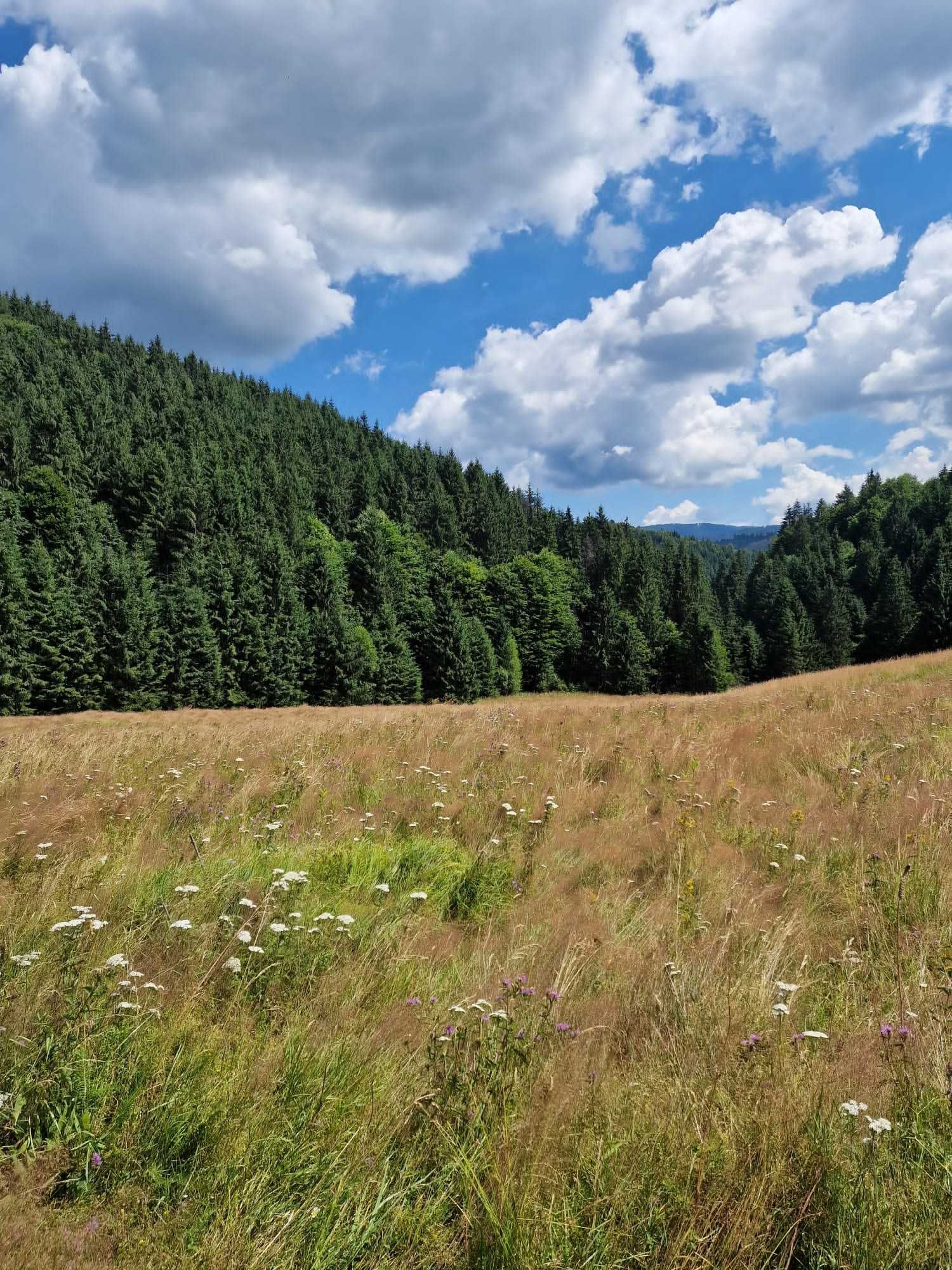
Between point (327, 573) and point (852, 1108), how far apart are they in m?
58.3

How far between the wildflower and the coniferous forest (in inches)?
1837

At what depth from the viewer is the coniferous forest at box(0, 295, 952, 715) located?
44.1 metres

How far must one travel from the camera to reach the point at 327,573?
57781 mm

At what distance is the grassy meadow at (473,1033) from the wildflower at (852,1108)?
0.03 metres

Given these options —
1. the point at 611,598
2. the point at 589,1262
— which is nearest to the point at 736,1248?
the point at 589,1262

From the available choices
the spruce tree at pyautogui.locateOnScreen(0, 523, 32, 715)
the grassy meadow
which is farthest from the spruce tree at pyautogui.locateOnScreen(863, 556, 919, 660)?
the spruce tree at pyautogui.locateOnScreen(0, 523, 32, 715)

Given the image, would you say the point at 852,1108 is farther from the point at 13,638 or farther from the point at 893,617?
the point at 893,617

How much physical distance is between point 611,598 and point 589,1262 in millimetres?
68974

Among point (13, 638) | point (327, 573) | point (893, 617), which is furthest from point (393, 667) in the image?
point (893, 617)

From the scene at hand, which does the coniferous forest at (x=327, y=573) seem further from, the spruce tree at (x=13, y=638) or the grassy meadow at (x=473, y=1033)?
the grassy meadow at (x=473, y=1033)

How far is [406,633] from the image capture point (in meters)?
59.5

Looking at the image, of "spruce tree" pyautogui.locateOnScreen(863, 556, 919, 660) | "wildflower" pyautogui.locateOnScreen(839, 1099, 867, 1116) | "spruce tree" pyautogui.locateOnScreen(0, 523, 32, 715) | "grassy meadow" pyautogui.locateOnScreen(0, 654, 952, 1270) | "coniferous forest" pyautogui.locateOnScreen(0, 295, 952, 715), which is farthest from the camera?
"spruce tree" pyautogui.locateOnScreen(863, 556, 919, 660)

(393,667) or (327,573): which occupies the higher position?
(327,573)

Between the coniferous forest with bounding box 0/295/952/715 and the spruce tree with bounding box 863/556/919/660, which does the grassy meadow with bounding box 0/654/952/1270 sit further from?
the spruce tree with bounding box 863/556/919/660
